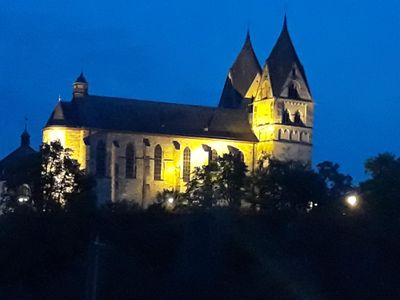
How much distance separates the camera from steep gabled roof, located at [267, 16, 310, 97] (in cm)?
10500

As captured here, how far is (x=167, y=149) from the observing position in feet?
334

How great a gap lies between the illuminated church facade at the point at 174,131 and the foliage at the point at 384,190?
1987 cm

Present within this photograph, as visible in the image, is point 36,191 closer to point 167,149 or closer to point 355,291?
point 167,149

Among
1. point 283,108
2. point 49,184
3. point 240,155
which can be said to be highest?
point 283,108

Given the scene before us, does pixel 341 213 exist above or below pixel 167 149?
below

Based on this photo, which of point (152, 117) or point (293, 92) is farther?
point (293, 92)

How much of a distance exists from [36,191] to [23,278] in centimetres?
1647

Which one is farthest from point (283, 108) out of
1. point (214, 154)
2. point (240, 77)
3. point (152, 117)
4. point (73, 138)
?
point (73, 138)

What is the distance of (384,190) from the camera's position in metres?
74.5

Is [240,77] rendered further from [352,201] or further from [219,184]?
[352,201]

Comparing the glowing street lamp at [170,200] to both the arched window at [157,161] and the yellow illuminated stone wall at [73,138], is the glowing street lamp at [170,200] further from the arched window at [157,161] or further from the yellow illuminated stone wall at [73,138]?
the yellow illuminated stone wall at [73,138]

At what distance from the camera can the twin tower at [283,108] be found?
10394cm

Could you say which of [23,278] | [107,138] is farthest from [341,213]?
[107,138]

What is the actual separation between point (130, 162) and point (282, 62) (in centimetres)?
1711
